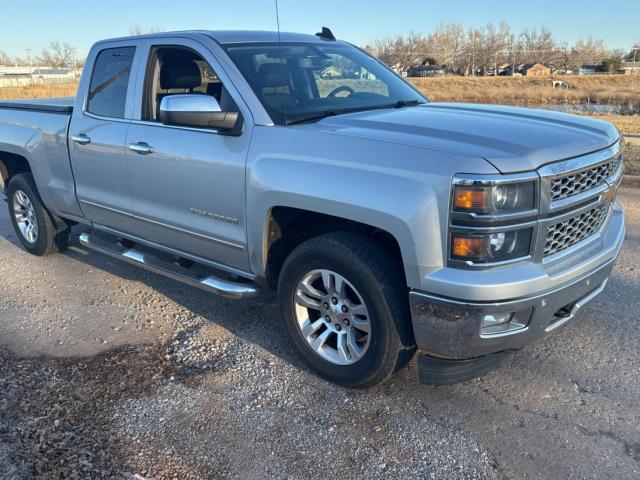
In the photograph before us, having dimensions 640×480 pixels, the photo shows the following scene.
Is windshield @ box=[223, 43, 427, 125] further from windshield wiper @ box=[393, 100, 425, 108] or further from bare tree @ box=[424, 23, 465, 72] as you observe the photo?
bare tree @ box=[424, 23, 465, 72]

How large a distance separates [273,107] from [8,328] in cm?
260

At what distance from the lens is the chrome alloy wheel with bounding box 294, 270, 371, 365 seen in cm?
314

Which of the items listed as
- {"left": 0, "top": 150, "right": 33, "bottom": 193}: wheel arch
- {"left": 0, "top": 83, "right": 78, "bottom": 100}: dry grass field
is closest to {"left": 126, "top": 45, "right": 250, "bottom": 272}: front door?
{"left": 0, "top": 150, "right": 33, "bottom": 193}: wheel arch

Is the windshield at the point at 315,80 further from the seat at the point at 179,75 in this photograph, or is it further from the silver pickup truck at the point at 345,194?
the seat at the point at 179,75

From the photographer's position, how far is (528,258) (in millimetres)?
2672

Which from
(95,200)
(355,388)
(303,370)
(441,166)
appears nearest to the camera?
(441,166)

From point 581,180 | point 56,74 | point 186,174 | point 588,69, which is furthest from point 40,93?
point 588,69

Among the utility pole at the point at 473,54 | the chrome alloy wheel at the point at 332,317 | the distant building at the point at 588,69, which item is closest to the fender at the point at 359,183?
the chrome alloy wheel at the point at 332,317

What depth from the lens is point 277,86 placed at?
3629 mm

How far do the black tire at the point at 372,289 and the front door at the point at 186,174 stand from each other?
0.59 metres

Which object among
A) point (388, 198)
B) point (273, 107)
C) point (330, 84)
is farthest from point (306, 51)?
point (388, 198)

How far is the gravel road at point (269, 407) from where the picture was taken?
8.86 feet

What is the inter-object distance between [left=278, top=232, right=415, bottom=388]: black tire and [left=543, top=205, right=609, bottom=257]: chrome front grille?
74cm

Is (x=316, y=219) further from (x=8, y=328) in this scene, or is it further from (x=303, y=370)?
(x=8, y=328)
